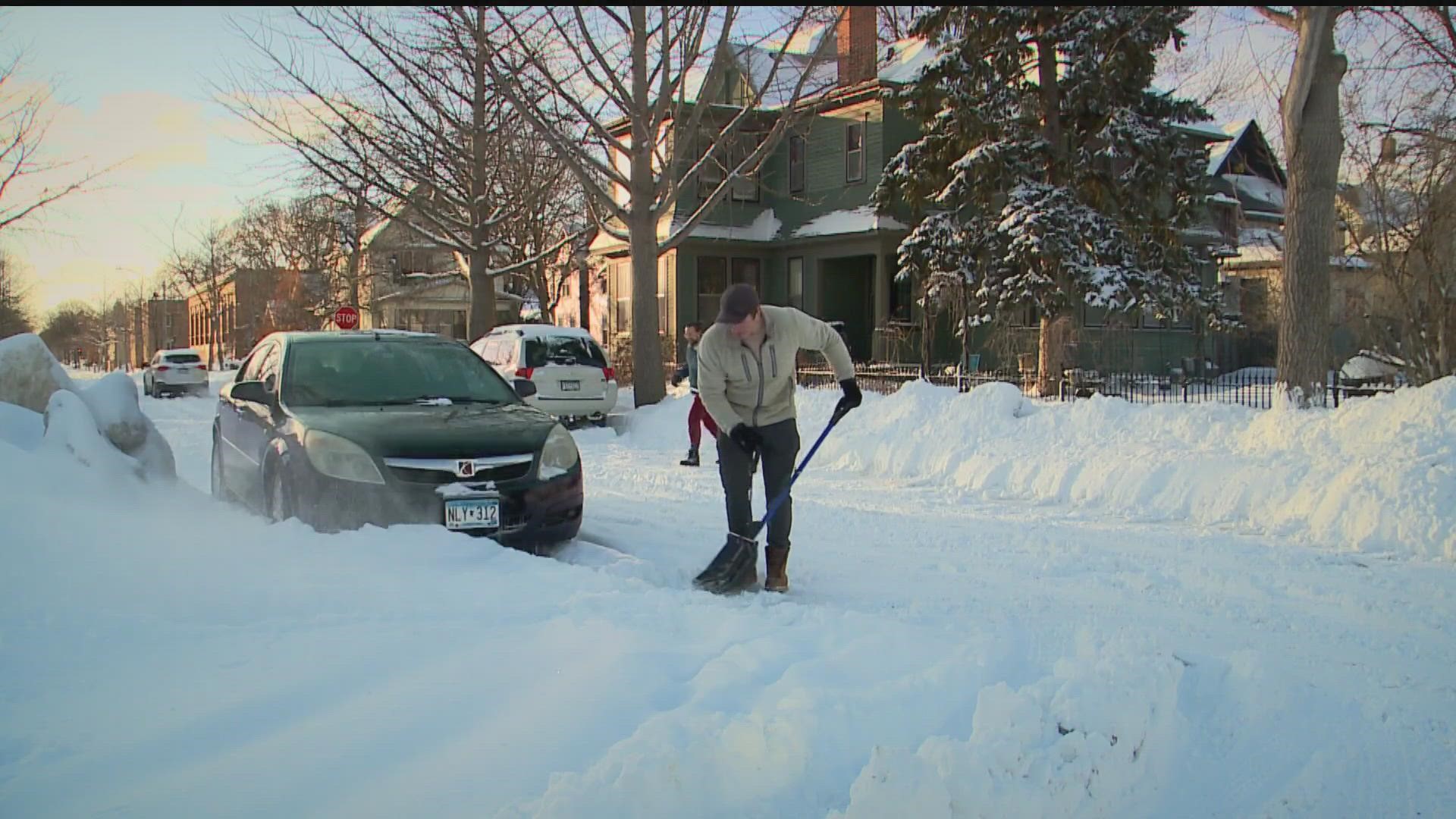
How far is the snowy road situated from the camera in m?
3.09

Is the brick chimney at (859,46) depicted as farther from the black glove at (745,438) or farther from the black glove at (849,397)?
the black glove at (745,438)

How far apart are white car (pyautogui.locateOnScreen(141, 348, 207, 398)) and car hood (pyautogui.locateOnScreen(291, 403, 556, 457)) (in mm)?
30168

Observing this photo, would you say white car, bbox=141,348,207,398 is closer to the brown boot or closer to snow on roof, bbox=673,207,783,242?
snow on roof, bbox=673,207,783,242

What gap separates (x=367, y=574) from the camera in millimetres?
4891

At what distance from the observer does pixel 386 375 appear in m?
7.37

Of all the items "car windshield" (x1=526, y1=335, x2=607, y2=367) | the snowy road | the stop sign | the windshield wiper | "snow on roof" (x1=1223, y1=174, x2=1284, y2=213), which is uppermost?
"snow on roof" (x1=1223, y1=174, x2=1284, y2=213)

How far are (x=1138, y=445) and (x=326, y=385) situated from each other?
7325 millimetres

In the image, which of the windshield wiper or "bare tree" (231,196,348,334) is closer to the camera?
the windshield wiper

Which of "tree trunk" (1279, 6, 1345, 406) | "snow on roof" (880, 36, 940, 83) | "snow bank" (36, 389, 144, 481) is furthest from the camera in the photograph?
"snow on roof" (880, 36, 940, 83)

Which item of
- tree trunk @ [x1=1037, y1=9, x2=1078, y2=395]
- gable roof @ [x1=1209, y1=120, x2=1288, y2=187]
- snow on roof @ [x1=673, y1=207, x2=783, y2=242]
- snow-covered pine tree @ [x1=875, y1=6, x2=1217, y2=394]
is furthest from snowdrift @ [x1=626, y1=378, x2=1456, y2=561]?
gable roof @ [x1=1209, y1=120, x2=1288, y2=187]

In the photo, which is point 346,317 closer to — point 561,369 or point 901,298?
point 561,369

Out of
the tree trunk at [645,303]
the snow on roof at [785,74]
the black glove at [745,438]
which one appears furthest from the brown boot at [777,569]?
the snow on roof at [785,74]

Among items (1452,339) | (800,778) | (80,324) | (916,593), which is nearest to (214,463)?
(916,593)

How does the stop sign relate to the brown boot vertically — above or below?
above
